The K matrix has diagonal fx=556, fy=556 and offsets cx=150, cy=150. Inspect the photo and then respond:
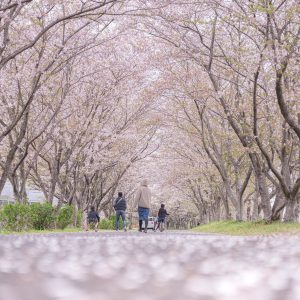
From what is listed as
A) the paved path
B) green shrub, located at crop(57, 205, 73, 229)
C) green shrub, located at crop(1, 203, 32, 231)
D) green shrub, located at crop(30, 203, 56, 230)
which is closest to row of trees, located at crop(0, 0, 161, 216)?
green shrub, located at crop(57, 205, 73, 229)

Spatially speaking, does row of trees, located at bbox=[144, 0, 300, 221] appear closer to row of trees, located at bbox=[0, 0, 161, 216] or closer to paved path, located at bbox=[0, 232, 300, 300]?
row of trees, located at bbox=[0, 0, 161, 216]

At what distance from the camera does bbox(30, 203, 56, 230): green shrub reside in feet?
74.6

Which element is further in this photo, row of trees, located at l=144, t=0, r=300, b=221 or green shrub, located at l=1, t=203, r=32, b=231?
green shrub, located at l=1, t=203, r=32, b=231

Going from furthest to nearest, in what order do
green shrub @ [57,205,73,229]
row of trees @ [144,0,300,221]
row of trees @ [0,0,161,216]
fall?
green shrub @ [57,205,73,229], row of trees @ [0,0,161,216], row of trees @ [144,0,300,221]

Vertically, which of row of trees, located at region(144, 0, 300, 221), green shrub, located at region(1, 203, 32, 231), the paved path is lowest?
the paved path

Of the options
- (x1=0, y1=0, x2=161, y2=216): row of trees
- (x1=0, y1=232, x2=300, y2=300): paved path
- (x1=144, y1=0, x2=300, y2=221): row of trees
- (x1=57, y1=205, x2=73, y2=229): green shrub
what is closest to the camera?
(x1=0, y1=232, x2=300, y2=300): paved path

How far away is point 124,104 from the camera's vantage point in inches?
1318

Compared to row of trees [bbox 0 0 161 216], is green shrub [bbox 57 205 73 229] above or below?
below

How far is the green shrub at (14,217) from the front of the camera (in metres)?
20.7

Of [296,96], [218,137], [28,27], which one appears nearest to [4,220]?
[28,27]

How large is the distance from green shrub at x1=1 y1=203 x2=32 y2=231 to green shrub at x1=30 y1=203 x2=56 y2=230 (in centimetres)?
108

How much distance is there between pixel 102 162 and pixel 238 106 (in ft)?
38.2

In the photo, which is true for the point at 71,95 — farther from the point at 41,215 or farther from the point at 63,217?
the point at 41,215

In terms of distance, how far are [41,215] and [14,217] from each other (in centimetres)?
236
